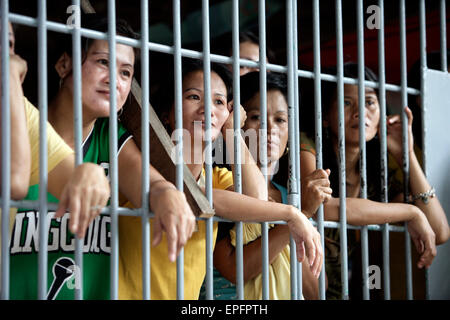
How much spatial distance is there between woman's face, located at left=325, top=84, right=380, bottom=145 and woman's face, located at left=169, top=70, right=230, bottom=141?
59cm

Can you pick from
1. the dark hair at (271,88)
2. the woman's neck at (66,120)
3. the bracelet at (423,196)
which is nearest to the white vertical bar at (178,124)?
the woman's neck at (66,120)

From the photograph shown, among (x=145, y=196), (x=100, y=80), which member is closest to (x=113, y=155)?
(x=145, y=196)

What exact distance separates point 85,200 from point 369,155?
151 centimetres

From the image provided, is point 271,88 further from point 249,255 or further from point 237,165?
point 249,255

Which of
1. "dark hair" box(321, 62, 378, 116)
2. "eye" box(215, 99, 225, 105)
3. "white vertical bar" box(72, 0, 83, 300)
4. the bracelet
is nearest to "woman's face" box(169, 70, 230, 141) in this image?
"eye" box(215, 99, 225, 105)

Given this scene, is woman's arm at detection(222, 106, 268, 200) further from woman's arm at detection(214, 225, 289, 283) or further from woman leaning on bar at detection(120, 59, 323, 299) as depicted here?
woman's arm at detection(214, 225, 289, 283)

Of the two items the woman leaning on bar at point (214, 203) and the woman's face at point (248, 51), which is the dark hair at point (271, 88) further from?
the woman's face at point (248, 51)

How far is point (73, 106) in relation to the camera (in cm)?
206

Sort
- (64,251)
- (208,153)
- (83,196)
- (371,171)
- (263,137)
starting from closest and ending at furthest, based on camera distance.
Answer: (83,196) < (64,251) < (208,153) < (263,137) < (371,171)

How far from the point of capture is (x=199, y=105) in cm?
232

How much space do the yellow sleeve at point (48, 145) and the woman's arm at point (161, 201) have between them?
21cm

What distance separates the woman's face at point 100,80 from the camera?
206 cm

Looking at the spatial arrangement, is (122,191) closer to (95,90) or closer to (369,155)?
(95,90)

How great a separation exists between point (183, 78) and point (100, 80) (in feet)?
1.28
